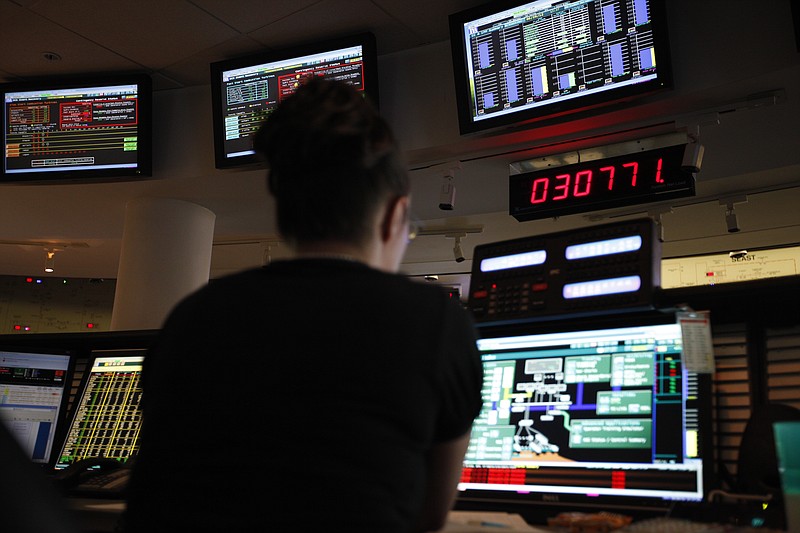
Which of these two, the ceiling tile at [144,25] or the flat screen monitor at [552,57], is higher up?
the ceiling tile at [144,25]

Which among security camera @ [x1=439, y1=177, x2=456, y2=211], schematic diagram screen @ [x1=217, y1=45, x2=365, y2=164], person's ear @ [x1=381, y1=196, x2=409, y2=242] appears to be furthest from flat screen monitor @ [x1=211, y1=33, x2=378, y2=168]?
person's ear @ [x1=381, y1=196, x2=409, y2=242]

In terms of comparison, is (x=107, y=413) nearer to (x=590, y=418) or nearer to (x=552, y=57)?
(x=590, y=418)

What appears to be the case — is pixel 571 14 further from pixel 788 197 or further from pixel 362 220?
pixel 788 197

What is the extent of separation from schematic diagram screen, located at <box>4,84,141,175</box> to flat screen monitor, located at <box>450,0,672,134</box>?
1712 mm

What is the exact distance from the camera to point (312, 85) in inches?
39.1

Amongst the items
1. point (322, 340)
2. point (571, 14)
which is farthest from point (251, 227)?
point (322, 340)

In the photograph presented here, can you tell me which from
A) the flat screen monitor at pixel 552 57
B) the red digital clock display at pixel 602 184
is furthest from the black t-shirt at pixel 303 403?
the red digital clock display at pixel 602 184

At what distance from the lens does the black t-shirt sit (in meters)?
0.77

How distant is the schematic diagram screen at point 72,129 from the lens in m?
3.66

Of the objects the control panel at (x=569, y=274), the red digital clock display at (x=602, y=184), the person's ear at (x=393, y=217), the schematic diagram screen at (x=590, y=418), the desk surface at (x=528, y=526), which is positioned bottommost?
the desk surface at (x=528, y=526)

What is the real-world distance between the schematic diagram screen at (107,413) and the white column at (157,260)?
1.66 metres

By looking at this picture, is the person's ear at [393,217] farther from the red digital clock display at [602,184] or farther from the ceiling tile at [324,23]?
the ceiling tile at [324,23]

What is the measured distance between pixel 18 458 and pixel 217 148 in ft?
10.3

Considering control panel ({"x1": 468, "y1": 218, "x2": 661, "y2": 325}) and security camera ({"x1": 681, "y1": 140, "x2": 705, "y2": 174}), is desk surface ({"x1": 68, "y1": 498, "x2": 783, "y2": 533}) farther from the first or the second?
security camera ({"x1": 681, "y1": 140, "x2": 705, "y2": 174})
